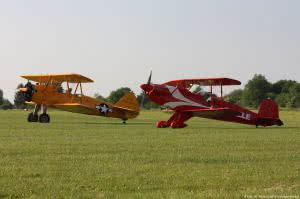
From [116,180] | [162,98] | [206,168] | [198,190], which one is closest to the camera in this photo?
[198,190]

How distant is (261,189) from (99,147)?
17.6 feet

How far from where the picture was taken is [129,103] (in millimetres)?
30719

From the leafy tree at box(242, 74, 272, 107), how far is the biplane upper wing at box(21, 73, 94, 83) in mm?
102561

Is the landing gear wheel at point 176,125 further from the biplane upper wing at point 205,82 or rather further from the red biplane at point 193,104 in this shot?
the biplane upper wing at point 205,82

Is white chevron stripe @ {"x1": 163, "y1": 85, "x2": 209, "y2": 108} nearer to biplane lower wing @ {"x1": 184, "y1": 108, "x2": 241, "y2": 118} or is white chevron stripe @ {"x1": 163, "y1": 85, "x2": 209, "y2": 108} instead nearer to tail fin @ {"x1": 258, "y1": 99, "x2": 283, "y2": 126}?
biplane lower wing @ {"x1": 184, "y1": 108, "x2": 241, "y2": 118}

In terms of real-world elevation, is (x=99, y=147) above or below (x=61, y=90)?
below

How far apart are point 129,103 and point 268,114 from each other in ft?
32.5

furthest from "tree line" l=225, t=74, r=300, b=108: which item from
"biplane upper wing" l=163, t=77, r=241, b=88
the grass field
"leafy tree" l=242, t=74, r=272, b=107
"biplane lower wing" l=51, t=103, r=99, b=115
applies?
the grass field

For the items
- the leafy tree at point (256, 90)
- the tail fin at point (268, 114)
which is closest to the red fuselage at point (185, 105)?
the tail fin at point (268, 114)

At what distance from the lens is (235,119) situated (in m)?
22.7

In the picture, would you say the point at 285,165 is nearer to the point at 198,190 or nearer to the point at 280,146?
the point at 198,190

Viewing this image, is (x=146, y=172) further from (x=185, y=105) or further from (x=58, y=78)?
(x=58, y=78)

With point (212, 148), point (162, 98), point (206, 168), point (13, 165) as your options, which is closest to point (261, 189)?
point (206, 168)

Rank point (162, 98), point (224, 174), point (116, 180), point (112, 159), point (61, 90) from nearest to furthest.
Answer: point (116, 180) → point (224, 174) → point (112, 159) → point (162, 98) → point (61, 90)
